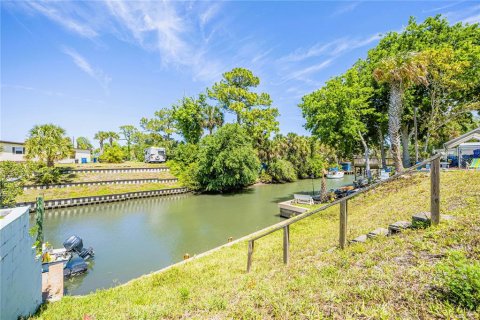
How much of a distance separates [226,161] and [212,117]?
14.2 metres

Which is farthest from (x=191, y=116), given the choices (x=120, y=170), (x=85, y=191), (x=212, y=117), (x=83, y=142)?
(x=83, y=142)

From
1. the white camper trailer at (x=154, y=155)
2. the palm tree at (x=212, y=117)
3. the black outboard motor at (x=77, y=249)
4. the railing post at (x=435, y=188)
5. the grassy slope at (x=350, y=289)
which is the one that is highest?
the palm tree at (x=212, y=117)

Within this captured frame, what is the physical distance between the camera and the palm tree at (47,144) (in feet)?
84.5

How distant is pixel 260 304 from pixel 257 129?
34.4m

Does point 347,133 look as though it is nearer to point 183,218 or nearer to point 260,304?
point 183,218

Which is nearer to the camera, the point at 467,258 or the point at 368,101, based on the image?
the point at 467,258

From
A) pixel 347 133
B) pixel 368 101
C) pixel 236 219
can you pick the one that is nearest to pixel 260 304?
pixel 236 219

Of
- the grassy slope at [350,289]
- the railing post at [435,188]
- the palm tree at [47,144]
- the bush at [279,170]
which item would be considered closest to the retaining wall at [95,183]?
the palm tree at [47,144]

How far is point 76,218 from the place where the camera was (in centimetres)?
1934

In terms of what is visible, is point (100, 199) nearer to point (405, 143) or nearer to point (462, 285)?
point (462, 285)

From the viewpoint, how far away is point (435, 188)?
12.9ft

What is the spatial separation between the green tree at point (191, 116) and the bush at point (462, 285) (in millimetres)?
40363

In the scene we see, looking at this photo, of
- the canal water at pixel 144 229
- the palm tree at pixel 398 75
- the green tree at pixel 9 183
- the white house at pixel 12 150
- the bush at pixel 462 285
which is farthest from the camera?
the white house at pixel 12 150

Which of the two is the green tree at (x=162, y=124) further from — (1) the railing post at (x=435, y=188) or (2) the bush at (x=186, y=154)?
(1) the railing post at (x=435, y=188)
